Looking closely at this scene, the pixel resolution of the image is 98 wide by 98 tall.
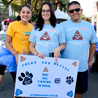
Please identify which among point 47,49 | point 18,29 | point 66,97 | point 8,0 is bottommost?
point 66,97

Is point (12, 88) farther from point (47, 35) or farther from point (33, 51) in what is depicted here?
point (47, 35)

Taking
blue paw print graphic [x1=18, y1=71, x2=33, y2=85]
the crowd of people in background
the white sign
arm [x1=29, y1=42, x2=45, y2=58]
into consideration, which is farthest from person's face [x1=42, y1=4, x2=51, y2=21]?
blue paw print graphic [x1=18, y1=71, x2=33, y2=85]

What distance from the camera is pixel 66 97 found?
261 centimetres

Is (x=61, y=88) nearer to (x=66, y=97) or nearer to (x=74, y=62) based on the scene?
(x=66, y=97)

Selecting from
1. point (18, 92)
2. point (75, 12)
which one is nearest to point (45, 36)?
point (75, 12)

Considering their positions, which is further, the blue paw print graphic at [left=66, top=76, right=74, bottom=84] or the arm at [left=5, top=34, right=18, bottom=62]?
the arm at [left=5, top=34, right=18, bottom=62]

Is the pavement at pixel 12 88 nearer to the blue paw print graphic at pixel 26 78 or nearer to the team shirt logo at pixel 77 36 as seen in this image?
the blue paw print graphic at pixel 26 78

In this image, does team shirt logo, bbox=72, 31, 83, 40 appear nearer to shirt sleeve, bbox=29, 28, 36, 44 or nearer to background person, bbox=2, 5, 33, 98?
shirt sleeve, bbox=29, 28, 36, 44

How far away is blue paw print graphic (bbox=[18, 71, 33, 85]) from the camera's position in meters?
2.49

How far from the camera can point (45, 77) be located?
252 centimetres

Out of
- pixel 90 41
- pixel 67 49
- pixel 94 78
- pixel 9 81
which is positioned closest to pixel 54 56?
pixel 67 49

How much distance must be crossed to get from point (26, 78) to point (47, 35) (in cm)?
67

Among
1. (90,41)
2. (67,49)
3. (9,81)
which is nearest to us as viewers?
(67,49)

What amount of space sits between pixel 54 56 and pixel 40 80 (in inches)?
15.5
